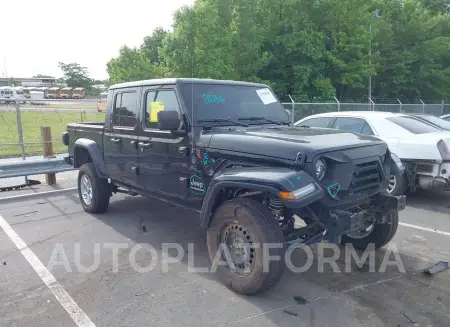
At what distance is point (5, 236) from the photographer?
5.62 metres

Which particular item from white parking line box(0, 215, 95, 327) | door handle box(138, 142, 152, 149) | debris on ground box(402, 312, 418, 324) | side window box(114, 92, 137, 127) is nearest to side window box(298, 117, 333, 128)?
side window box(114, 92, 137, 127)

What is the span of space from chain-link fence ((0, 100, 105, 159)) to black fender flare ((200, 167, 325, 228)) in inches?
259

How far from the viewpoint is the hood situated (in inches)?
146

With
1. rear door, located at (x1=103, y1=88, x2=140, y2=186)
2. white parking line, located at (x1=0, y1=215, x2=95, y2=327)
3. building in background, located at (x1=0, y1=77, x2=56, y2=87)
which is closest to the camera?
white parking line, located at (x1=0, y1=215, x2=95, y2=327)

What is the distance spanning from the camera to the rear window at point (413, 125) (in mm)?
7488

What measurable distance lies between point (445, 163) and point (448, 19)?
31718 millimetres

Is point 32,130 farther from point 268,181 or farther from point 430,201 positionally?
point 268,181

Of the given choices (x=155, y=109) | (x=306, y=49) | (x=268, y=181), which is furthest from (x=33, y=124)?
(x=268, y=181)

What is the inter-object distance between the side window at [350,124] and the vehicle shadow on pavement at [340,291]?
10.9 ft

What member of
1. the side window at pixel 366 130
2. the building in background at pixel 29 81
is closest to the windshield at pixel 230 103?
the side window at pixel 366 130

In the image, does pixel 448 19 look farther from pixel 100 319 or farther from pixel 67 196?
pixel 100 319

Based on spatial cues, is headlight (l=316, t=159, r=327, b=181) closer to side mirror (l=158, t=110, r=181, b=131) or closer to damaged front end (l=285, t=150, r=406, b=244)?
damaged front end (l=285, t=150, r=406, b=244)

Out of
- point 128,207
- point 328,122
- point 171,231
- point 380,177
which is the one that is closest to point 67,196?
point 128,207

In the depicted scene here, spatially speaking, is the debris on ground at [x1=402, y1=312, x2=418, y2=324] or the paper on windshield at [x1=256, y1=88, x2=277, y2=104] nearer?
the debris on ground at [x1=402, y1=312, x2=418, y2=324]
